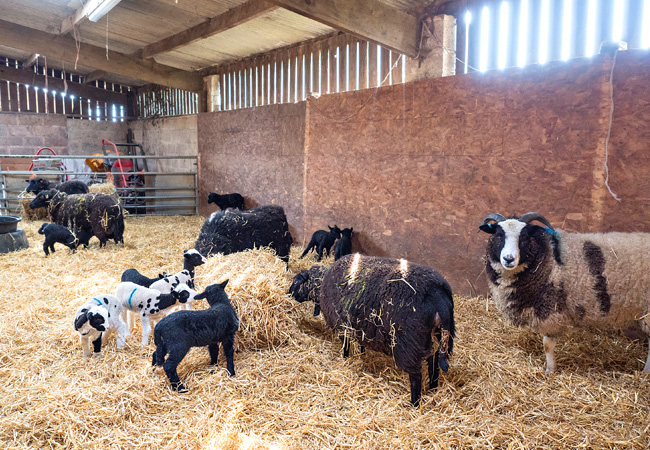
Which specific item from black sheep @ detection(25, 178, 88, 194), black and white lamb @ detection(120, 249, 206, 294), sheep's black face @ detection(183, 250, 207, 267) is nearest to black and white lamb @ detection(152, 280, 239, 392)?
black and white lamb @ detection(120, 249, 206, 294)

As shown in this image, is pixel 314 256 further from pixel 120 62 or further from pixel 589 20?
pixel 120 62

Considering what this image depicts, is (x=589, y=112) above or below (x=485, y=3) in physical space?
below

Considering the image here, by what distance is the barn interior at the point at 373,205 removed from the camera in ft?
8.36

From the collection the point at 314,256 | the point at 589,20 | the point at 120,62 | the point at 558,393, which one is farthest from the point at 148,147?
the point at 558,393

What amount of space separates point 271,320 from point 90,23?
7954mm

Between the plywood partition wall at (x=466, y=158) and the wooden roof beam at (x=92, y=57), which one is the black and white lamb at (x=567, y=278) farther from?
the wooden roof beam at (x=92, y=57)

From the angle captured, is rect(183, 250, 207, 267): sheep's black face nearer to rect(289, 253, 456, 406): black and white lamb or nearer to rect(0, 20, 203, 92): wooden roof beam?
rect(289, 253, 456, 406): black and white lamb

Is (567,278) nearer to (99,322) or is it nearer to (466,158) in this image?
(466,158)

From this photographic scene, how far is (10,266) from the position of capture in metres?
5.73

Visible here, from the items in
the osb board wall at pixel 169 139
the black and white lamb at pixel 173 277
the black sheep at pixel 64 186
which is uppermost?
the osb board wall at pixel 169 139

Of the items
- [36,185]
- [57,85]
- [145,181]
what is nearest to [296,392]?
[36,185]

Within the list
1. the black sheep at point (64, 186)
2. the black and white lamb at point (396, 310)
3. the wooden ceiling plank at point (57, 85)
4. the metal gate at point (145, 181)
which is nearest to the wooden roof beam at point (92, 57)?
the metal gate at point (145, 181)

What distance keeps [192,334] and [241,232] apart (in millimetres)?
2454

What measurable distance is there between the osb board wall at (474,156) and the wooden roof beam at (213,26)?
1.49 metres
